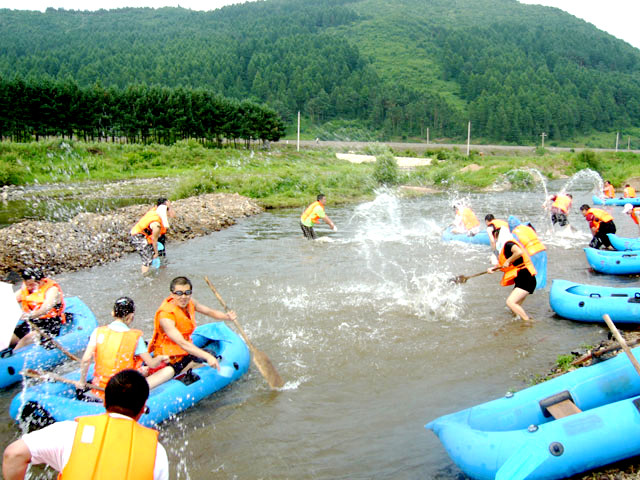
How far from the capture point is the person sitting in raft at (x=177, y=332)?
19.2 ft

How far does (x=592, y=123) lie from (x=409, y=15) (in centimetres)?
Answer: 10371

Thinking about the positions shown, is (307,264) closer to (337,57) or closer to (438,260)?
(438,260)

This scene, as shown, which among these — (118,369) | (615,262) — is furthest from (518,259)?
(118,369)

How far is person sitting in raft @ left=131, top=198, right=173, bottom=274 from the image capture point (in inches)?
453

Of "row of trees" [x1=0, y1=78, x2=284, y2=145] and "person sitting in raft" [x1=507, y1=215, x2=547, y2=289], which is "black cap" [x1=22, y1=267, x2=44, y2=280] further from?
"row of trees" [x1=0, y1=78, x2=284, y2=145]

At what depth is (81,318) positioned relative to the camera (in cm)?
786

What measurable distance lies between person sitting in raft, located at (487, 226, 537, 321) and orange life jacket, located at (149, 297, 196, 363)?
5.02 metres

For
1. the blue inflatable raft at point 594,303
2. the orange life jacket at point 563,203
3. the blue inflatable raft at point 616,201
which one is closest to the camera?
the blue inflatable raft at point 594,303

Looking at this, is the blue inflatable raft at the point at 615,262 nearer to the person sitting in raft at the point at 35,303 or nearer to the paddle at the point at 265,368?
the paddle at the point at 265,368

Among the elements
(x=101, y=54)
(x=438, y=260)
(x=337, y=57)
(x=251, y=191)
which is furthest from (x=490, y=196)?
(x=101, y=54)

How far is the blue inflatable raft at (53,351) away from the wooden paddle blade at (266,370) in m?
2.86

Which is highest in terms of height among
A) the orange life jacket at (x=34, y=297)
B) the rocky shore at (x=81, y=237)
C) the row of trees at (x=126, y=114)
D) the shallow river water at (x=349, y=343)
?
the row of trees at (x=126, y=114)

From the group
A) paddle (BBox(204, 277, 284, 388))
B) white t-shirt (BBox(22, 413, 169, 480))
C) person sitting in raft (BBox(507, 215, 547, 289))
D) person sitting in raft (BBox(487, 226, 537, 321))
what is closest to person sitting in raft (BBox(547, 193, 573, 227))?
person sitting in raft (BBox(507, 215, 547, 289))

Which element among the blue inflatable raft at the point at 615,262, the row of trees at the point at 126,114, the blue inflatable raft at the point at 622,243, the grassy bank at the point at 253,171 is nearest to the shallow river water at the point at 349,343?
the blue inflatable raft at the point at 615,262
